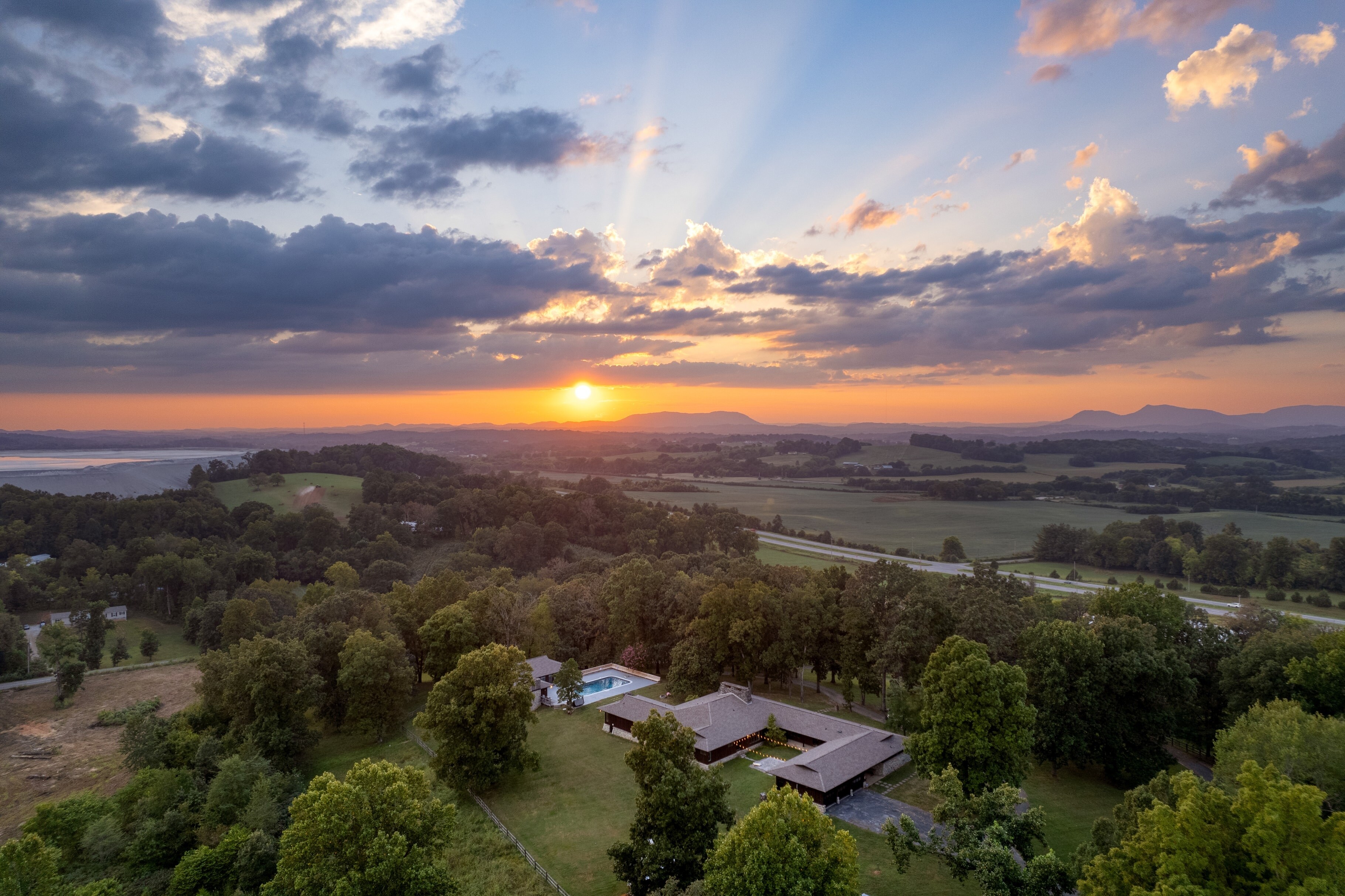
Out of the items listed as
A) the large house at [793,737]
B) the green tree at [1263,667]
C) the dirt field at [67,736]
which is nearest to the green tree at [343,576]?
the dirt field at [67,736]

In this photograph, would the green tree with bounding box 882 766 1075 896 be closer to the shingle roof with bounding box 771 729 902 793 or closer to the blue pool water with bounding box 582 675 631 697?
the shingle roof with bounding box 771 729 902 793

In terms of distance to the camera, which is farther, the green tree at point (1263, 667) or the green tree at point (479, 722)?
the green tree at point (479, 722)

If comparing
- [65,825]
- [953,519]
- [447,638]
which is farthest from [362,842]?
[953,519]

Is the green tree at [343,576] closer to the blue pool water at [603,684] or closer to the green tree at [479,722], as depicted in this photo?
the blue pool water at [603,684]

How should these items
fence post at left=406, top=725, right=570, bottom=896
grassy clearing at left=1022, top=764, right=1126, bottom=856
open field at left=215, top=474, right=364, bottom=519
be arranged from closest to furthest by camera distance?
fence post at left=406, top=725, right=570, bottom=896, grassy clearing at left=1022, top=764, right=1126, bottom=856, open field at left=215, top=474, right=364, bottom=519

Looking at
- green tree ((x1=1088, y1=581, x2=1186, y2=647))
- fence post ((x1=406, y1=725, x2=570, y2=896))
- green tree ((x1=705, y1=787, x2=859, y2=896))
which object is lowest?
fence post ((x1=406, y1=725, x2=570, y2=896))

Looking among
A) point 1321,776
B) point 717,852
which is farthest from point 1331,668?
point 717,852

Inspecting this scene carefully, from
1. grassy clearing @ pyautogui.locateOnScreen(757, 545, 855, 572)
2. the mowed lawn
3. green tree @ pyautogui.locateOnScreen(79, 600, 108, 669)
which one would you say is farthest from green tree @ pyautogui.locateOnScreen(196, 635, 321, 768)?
grassy clearing @ pyautogui.locateOnScreen(757, 545, 855, 572)

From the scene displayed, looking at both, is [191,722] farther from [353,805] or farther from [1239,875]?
[1239,875]

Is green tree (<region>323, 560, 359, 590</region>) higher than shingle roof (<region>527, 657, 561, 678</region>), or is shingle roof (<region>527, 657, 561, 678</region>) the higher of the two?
green tree (<region>323, 560, 359, 590</region>)
